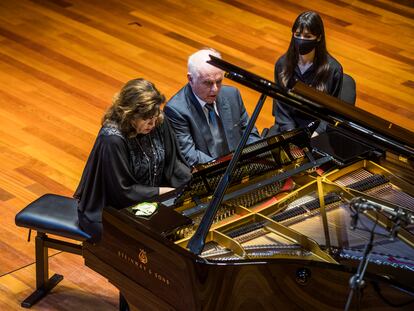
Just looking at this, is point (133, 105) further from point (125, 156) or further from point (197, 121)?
point (197, 121)

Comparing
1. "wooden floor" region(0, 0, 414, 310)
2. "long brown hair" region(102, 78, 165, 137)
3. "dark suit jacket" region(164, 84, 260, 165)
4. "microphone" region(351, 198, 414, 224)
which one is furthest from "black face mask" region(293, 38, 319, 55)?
"microphone" region(351, 198, 414, 224)

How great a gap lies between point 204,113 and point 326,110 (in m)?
1.45

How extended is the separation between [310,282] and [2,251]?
2.14 metres

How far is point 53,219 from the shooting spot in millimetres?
4078

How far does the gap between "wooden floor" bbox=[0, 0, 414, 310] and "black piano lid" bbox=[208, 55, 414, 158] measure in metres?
1.71

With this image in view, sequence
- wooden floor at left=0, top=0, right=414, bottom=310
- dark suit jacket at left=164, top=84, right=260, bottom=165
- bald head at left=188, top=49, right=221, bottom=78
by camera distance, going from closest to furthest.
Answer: bald head at left=188, top=49, right=221, bottom=78 < dark suit jacket at left=164, top=84, right=260, bottom=165 < wooden floor at left=0, top=0, right=414, bottom=310

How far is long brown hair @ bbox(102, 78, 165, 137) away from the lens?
3.89 meters

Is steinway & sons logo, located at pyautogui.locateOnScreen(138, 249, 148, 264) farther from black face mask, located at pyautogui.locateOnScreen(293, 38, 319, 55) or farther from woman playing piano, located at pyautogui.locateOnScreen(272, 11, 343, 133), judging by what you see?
black face mask, located at pyautogui.locateOnScreen(293, 38, 319, 55)

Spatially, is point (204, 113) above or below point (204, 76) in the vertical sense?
below

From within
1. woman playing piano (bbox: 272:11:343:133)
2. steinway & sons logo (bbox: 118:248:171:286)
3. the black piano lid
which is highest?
the black piano lid

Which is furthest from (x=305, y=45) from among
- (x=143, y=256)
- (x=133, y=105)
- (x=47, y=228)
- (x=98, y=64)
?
(x=98, y=64)

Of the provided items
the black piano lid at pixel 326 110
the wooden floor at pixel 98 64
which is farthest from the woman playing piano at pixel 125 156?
the black piano lid at pixel 326 110

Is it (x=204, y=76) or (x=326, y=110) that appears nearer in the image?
(x=326, y=110)

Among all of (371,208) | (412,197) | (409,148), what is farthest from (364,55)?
(371,208)
